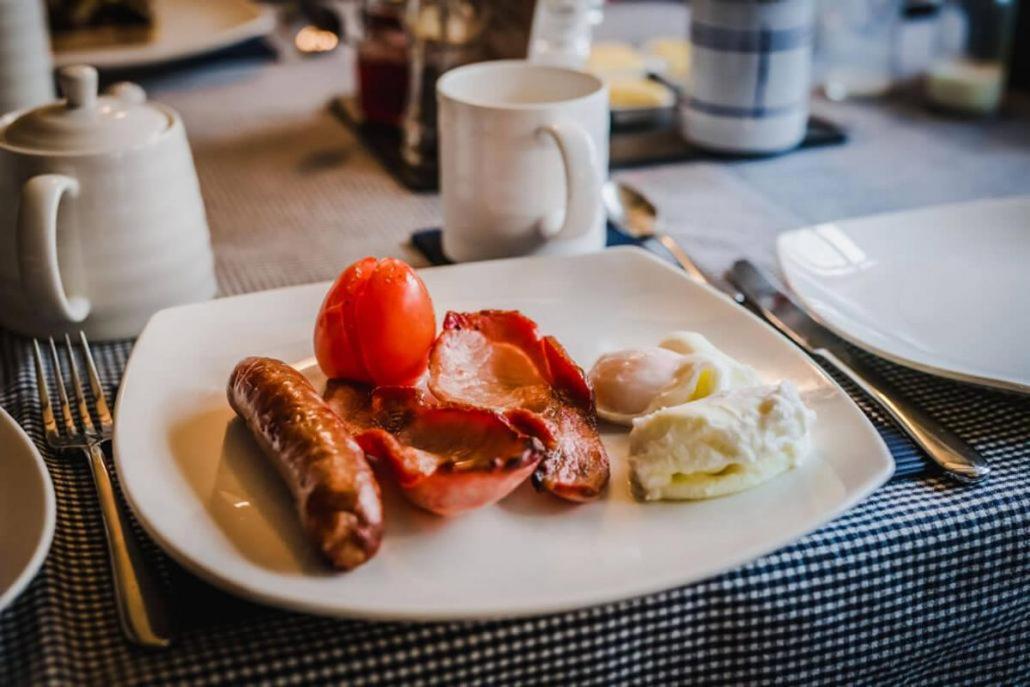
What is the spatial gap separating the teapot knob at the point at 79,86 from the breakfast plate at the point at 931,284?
60 cm

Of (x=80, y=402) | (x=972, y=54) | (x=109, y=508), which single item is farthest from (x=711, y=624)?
(x=972, y=54)

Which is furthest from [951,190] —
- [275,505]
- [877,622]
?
[275,505]

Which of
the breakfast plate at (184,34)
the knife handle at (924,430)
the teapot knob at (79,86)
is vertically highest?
the teapot knob at (79,86)

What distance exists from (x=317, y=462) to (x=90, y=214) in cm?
41

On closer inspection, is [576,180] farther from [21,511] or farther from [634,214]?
[21,511]

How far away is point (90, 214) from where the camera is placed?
2.71 feet

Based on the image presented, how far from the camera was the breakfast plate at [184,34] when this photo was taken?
1.52 meters

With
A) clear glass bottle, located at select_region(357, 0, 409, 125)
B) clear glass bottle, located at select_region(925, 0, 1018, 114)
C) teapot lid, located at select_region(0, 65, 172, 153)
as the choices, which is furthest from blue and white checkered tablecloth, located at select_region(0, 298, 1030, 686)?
clear glass bottle, located at select_region(925, 0, 1018, 114)

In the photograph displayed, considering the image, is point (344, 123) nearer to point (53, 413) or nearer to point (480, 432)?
point (53, 413)

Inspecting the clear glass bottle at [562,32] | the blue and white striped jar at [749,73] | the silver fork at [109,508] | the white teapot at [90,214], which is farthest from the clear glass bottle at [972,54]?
the silver fork at [109,508]

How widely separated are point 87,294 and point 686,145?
0.82 metres

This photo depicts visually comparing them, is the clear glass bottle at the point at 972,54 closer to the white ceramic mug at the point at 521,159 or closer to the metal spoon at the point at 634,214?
the metal spoon at the point at 634,214

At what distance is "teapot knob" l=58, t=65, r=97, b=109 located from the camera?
823 millimetres

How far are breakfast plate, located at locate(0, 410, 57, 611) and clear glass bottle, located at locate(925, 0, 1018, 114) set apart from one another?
1.37 metres
